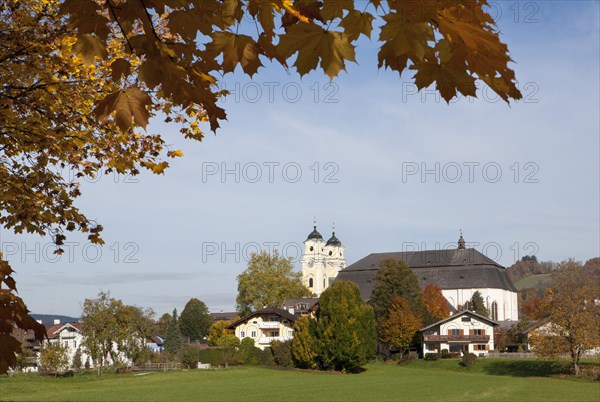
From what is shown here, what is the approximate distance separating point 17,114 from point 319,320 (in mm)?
52845

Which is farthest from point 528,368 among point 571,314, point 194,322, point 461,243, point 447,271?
point 194,322

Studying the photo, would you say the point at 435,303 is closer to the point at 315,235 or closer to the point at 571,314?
the point at 571,314

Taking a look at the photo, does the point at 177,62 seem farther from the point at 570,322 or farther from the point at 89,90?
the point at 570,322

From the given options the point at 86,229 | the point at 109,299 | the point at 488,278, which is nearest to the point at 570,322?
the point at 109,299

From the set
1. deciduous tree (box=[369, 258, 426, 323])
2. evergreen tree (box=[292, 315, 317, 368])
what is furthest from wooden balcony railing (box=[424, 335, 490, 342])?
evergreen tree (box=[292, 315, 317, 368])

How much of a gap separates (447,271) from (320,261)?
30.4m

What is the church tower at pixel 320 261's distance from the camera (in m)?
139

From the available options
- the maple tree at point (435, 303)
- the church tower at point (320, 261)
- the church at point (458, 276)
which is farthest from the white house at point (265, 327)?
the church tower at point (320, 261)

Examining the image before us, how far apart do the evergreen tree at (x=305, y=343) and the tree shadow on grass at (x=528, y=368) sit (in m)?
16.1

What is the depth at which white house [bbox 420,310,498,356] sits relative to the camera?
240 ft

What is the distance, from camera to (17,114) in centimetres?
795

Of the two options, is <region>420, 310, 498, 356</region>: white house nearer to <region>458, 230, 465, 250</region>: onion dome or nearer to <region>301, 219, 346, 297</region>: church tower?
<region>458, 230, 465, 250</region>: onion dome

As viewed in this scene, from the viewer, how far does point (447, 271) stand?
12050 cm

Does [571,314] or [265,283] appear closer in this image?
[571,314]
